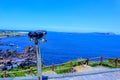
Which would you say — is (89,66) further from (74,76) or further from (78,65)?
(74,76)

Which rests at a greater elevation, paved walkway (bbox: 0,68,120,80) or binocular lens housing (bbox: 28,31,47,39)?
binocular lens housing (bbox: 28,31,47,39)

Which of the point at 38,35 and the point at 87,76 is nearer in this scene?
the point at 38,35

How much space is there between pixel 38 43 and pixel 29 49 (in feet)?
148

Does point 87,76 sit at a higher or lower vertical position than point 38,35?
lower

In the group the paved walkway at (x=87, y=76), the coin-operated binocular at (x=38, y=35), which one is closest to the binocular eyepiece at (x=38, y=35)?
the coin-operated binocular at (x=38, y=35)

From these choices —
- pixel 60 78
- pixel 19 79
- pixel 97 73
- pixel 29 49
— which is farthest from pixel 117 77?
pixel 29 49

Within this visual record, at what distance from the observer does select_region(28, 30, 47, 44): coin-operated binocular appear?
805cm

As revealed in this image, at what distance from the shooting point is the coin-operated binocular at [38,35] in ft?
26.4

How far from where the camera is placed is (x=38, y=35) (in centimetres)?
809

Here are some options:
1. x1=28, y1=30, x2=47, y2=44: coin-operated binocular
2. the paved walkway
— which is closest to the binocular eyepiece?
x1=28, y1=30, x2=47, y2=44: coin-operated binocular

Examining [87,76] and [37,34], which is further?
[87,76]

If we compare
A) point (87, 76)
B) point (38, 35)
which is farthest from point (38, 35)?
point (87, 76)

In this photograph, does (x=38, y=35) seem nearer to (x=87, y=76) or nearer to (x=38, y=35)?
(x=38, y=35)

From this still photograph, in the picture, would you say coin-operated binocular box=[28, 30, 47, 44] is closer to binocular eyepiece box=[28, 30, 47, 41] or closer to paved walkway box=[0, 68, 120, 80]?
binocular eyepiece box=[28, 30, 47, 41]
